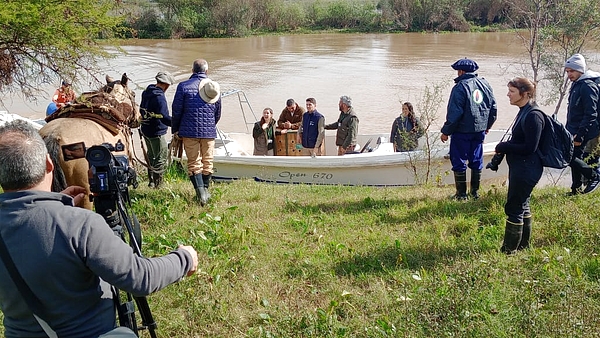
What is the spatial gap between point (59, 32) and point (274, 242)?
290cm

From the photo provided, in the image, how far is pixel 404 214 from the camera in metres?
5.27

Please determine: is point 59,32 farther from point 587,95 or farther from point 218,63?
point 218,63

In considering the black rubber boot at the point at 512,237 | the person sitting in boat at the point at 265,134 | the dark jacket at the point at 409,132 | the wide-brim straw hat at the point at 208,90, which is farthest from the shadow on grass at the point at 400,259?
the person sitting in boat at the point at 265,134

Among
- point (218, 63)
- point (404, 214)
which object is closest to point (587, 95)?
point (404, 214)

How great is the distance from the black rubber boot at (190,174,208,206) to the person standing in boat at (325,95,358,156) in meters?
3.79

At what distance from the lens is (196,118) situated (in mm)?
5863

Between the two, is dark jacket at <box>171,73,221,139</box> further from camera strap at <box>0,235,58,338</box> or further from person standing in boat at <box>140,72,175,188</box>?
camera strap at <box>0,235,58,338</box>

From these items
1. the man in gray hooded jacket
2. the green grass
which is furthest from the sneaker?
the green grass

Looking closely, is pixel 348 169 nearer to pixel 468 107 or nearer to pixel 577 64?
pixel 468 107

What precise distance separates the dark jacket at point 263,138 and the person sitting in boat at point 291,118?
21 cm

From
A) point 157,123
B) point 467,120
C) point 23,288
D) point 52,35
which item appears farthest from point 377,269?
point 157,123

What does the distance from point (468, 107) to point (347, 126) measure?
3.61m

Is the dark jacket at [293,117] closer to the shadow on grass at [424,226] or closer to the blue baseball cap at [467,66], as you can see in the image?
the shadow on grass at [424,226]

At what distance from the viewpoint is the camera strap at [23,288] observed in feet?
5.95
